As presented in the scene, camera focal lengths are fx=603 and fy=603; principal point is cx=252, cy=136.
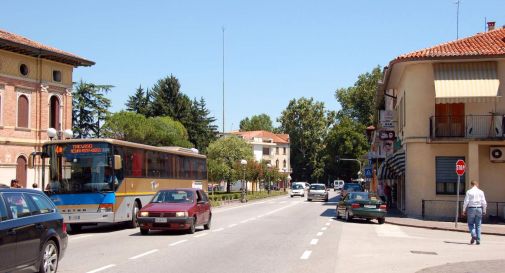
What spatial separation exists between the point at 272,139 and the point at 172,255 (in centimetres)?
12413

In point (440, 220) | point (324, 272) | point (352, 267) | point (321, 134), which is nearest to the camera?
point (324, 272)

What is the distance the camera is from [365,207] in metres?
26.8

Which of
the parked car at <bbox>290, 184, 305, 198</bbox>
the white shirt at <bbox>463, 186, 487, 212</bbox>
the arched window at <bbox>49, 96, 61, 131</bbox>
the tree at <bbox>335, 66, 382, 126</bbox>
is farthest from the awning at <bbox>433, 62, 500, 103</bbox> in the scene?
the tree at <bbox>335, 66, 382, 126</bbox>

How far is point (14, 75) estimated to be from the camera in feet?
132

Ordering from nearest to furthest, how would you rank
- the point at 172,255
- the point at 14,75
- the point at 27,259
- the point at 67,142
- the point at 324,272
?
A: 1. the point at 27,259
2. the point at 324,272
3. the point at 172,255
4. the point at 67,142
5. the point at 14,75

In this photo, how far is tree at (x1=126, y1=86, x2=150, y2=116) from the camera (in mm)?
89938

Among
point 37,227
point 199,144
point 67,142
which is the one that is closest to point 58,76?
point 67,142

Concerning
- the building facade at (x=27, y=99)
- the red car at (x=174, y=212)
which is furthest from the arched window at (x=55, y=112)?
the red car at (x=174, y=212)

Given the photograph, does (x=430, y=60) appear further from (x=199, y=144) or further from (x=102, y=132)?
(x=199, y=144)

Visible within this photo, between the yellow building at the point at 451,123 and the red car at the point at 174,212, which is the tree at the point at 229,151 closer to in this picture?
the yellow building at the point at 451,123

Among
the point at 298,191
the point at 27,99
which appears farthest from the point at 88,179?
the point at 298,191

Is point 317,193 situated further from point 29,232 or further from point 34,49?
point 29,232

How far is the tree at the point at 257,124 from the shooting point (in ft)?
538

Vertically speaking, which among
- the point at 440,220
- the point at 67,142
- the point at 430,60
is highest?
the point at 430,60
